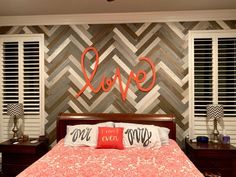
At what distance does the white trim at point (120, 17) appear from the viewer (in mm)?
3320

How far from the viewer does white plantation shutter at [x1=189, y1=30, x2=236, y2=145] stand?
10.9 ft

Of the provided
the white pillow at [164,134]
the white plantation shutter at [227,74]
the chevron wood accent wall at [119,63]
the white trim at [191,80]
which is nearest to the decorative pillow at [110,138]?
the white pillow at [164,134]

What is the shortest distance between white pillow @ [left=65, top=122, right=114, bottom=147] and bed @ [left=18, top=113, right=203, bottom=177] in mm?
72

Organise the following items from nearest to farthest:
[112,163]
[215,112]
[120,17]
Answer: [112,163] → [215,112] → [120,17]

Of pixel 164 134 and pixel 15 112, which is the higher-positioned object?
pixel 15 112

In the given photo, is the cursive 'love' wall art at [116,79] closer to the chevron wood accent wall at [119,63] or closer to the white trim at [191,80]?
the chevron wood accent wall at [119,63]

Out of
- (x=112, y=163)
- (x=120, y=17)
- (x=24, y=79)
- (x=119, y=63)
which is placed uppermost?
(x=120, y=17)

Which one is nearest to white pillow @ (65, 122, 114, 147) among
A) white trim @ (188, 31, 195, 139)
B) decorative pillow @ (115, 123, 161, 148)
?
decorative pillow @ (115, 123, 161, 148)

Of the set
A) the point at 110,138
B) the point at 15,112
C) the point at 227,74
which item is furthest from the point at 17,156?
the point at 227,74

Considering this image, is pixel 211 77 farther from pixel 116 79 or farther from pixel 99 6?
pixel 99 6

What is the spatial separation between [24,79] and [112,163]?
2.22 metres

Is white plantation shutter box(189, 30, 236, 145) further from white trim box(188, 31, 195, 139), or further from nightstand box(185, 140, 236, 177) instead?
nightstand box(185, 140, 236, 177)

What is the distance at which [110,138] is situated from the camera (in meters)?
2.78

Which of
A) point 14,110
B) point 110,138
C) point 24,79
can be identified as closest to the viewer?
point 110,138
